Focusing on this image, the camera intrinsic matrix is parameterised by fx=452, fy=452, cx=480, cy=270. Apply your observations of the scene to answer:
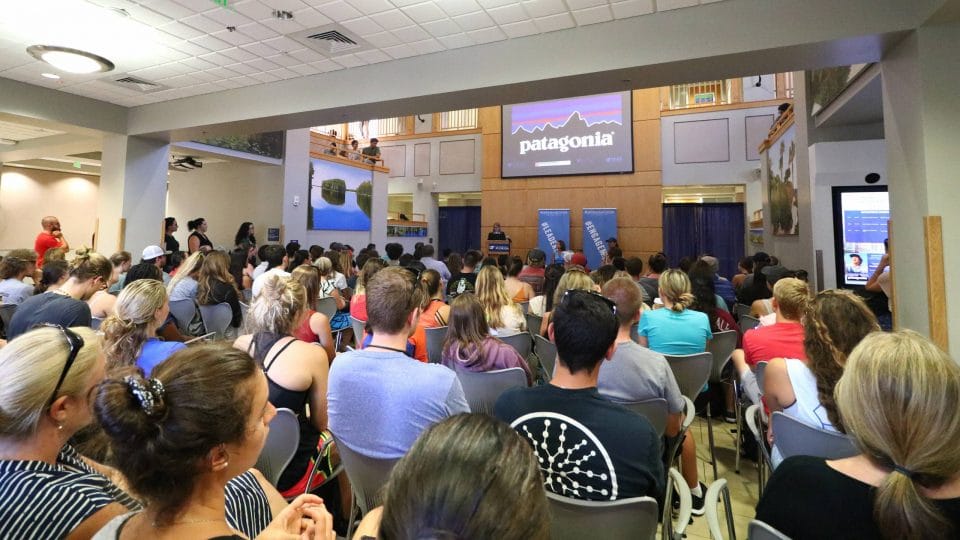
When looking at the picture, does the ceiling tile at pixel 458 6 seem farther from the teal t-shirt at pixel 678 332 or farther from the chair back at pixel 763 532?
the chair back at pixel 763 532

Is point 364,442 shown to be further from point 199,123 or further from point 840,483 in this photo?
point 199,123

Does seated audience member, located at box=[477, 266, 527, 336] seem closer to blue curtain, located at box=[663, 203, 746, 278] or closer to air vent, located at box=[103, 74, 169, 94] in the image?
air vent, located at box=[103, 74, 169, 94]

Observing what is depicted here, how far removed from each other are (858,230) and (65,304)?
23.4 feet

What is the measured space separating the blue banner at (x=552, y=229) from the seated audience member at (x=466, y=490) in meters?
10.6

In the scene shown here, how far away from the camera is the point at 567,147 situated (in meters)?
11.3

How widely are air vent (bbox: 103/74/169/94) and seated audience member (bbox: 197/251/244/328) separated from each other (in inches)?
128

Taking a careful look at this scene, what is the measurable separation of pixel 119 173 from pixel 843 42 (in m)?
8.57

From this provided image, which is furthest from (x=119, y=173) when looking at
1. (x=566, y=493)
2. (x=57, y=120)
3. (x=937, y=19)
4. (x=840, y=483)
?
(x=937, y=19)

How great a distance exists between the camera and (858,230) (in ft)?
16.9

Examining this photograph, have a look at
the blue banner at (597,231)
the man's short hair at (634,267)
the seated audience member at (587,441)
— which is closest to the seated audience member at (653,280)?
the man's short hair at (634,267)

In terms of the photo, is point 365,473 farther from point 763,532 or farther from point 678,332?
point 678,332

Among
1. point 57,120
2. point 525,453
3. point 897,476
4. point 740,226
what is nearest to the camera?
point 525,453

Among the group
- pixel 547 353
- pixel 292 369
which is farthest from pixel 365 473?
pixel 547 353

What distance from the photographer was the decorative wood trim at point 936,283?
290 cm
